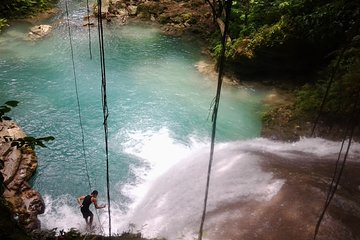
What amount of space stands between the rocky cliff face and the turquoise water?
1.25 ft

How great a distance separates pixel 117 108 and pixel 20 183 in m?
4.84

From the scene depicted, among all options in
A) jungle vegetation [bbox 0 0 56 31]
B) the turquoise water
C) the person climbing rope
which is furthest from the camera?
jungle vegetation [bbox 0 0 56 31]

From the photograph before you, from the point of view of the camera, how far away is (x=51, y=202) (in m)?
8.78

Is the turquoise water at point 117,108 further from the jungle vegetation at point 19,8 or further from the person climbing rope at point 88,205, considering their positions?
the jungle vegetation at point 19,8

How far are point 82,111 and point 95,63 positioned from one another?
161 inches

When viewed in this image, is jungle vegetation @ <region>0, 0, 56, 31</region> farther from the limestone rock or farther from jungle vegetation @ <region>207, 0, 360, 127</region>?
jungle vegetation @ <region>207, 0, 360, 127</region>

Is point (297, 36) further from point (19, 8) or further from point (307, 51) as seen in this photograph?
point (19, 8)

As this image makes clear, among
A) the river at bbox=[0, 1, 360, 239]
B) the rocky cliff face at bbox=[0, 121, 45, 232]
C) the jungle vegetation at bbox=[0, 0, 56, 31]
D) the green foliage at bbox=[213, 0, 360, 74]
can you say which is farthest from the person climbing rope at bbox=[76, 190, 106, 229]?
the jungle vegetation at bbox=[0, 0, 56, 31]

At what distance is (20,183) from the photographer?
28.1ft

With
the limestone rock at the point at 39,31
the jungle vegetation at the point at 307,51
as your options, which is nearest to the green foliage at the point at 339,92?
the jungle vegetation at the point at 307,51

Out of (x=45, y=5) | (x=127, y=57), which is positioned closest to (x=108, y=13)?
(x=45, y=5)

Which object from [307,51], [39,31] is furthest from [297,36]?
[39,31]

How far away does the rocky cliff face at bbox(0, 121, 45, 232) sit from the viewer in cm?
768

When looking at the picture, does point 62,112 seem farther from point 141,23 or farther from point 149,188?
point 141,23
